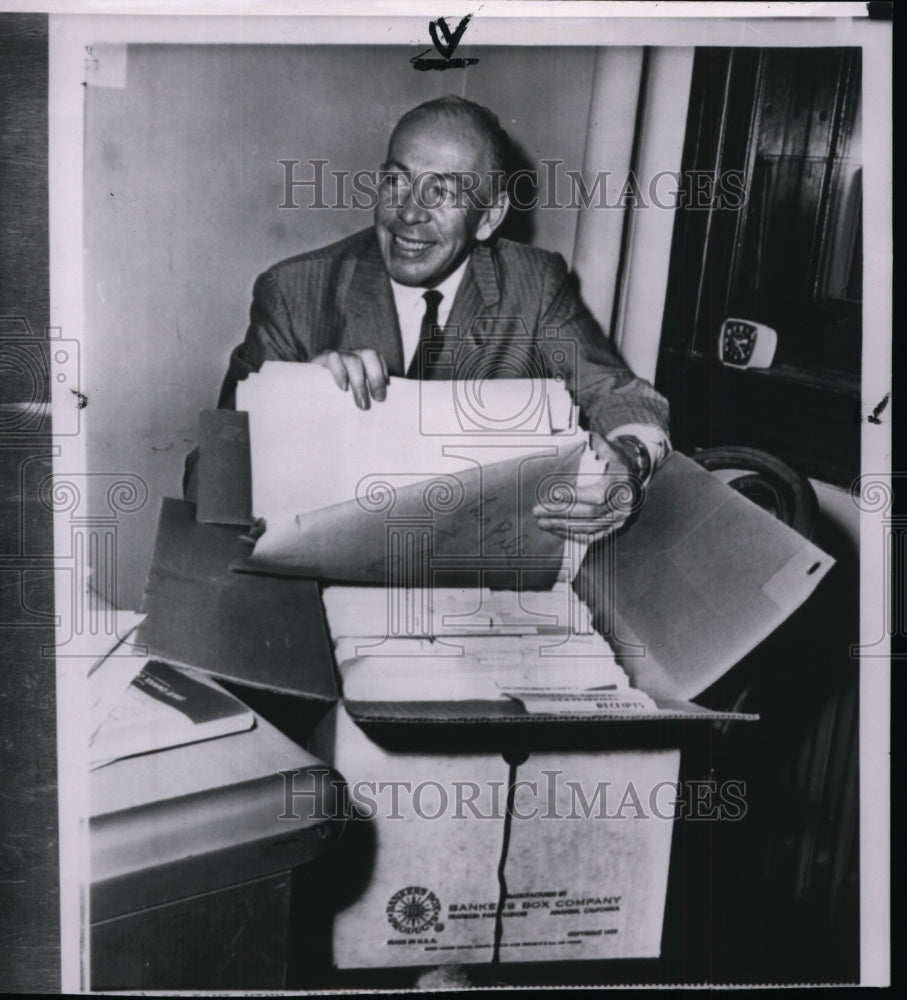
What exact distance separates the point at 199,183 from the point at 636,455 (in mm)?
527

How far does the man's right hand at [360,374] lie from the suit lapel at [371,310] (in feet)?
0.14

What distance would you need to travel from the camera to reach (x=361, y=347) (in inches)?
39.2

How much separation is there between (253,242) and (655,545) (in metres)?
0.52

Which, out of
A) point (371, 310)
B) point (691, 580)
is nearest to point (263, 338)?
point (371, 310)

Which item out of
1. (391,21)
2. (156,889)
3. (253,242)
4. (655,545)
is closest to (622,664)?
(655,545)

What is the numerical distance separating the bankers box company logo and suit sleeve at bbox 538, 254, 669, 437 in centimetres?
51

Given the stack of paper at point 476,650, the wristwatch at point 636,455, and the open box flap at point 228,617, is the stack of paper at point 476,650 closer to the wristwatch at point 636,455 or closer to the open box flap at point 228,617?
the open box flap at point 228,617

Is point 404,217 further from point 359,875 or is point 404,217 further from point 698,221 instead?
point 359,875

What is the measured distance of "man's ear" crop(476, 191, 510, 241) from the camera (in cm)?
100

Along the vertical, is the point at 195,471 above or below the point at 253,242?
below

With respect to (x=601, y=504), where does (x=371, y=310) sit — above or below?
above

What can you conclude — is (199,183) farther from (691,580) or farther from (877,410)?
(877,410)

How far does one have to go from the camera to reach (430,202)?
3.24 ft

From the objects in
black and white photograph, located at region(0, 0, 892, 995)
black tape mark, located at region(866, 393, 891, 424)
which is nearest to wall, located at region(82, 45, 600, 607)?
black and white photograph, located at region(0, 0, 892, 995)
